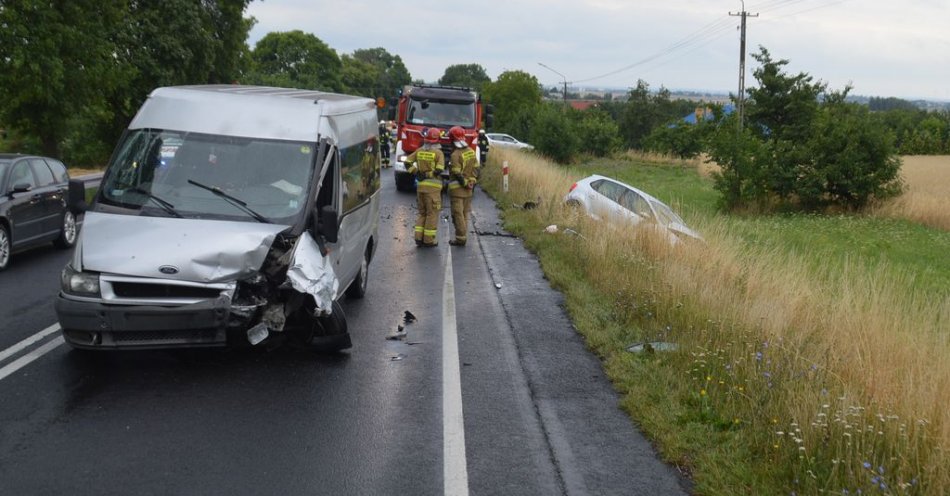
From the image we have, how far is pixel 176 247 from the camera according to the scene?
6.37m

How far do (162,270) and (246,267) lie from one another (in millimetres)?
585

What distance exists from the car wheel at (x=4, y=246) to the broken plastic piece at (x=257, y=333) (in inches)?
264

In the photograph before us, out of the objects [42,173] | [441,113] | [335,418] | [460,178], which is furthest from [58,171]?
[441,113]

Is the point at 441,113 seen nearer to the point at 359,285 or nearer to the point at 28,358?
the point at 359,285

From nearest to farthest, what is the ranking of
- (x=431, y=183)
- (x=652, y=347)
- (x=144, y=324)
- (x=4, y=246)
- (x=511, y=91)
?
1. (x=144, y=324)
2. (x=652, y=347)
3. (x=4, y=246)
4. (x=431, y=183)
5. (x=511, y=91)

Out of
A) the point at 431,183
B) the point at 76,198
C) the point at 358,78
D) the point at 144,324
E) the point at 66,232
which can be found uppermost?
the point at 358,78

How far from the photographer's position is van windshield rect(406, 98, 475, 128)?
76.7 ft

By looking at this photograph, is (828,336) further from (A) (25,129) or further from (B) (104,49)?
(A) (25,129)

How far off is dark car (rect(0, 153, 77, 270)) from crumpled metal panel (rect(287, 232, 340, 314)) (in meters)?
6.57

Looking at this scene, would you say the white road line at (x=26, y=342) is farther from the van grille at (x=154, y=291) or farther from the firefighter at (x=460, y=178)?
the firefighter at (x=460, y=178)

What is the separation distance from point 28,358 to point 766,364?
5727 millimetres

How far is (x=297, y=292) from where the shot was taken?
6.71m

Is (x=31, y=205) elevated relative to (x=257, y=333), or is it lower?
elevated

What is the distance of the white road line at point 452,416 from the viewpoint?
4.88 meters
